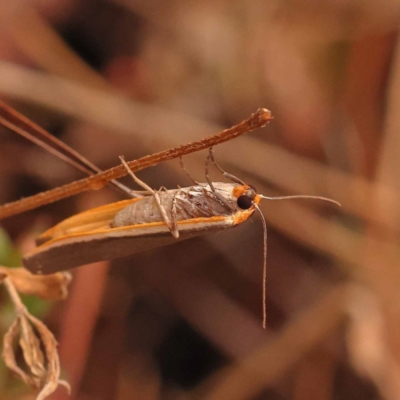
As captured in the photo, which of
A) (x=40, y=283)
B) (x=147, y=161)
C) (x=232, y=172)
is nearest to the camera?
(x=147, y=161)

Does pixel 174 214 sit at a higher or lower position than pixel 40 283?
higher

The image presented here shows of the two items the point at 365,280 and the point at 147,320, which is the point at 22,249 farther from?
the point at 365,280

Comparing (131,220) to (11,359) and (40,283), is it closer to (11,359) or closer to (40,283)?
(40,283)

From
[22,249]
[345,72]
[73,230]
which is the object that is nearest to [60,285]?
[73,230]

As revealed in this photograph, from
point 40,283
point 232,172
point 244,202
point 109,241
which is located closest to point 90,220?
point 109,241

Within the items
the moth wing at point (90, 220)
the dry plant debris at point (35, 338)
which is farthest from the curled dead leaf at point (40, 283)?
the moth wing at point (90, 220)

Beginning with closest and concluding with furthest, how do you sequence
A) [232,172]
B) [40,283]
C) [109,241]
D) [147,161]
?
[147,161] → [109,241] → [40,283] → [232,172]
